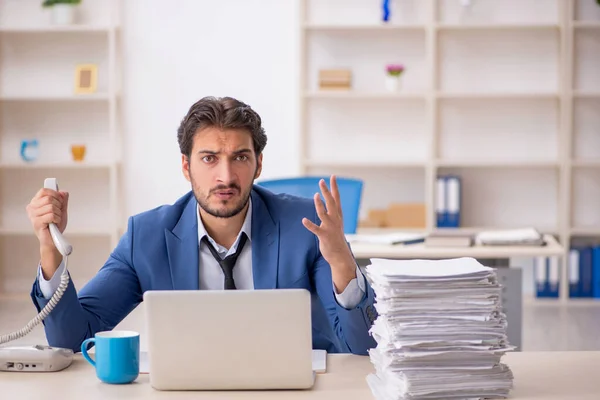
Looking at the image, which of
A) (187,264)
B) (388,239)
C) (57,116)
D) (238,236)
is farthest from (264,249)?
(57,116)

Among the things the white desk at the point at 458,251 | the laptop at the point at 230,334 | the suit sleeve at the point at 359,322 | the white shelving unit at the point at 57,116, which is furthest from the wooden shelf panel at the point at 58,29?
the laptop at the point at 230,334

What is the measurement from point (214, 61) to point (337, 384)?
14.7 feet

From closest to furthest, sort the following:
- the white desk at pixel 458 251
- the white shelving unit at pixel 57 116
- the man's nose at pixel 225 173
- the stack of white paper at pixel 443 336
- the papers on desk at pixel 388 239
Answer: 1. the stack of white paper at pixel 443 336
2. the man's nose at pixel 225 173
3. the white desk at pixel 458 251
4. the papers on desk at pixel 388 239
5. the white shelving unit at pixel 57 116

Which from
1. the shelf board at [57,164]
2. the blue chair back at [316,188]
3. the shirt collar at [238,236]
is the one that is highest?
the shelf board at [57,164]

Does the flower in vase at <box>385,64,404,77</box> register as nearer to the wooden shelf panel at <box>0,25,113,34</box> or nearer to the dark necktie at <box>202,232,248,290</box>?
the wooden shelf panel at <box>0,25,113,34</box>

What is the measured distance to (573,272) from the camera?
5770 millimetres

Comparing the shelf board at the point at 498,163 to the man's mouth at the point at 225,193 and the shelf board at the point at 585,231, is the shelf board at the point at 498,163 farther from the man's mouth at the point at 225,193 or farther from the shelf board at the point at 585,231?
the man's mouth at the point at 225,193

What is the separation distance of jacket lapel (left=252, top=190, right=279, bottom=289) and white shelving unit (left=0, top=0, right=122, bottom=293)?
A: 383 cm

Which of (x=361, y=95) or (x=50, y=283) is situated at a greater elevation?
(x=361, y=95)

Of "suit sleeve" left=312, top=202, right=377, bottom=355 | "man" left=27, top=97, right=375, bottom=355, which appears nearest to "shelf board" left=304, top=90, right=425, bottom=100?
"man" left=27, top=97, right=375, bottom=355

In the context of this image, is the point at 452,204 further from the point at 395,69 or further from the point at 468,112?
the point at 395,69

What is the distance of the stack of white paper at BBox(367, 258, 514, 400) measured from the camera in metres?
1.60

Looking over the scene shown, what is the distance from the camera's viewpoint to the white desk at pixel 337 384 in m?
1.65

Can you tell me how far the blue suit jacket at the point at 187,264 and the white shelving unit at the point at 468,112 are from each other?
3.50 m
